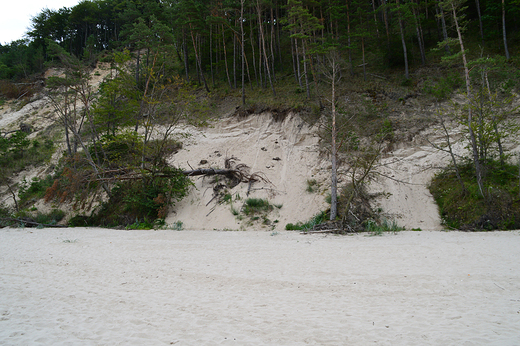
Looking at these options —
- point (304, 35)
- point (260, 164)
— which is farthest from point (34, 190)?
point (304, 35)

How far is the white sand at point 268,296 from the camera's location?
11.1 ft

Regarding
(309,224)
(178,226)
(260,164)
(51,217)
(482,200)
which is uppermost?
(260,164)

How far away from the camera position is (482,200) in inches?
481

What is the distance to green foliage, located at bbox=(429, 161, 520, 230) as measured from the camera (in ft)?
38.3

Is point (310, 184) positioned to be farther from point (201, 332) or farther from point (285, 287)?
point (201, 332)

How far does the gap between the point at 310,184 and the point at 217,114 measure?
12.0m

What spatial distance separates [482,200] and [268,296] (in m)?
12.7

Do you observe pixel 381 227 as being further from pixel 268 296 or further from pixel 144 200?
pixel 144 200

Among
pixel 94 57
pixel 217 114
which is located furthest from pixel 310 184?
pixel 94 57

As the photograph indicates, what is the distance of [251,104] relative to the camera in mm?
23422

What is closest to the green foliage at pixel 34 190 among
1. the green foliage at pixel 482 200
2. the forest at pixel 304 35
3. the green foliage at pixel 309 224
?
the forest at pixel 304 35

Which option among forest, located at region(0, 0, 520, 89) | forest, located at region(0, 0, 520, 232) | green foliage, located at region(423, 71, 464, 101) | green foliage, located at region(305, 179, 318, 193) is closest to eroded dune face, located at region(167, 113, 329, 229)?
green foliage, located at region(305, 179, 318, 193)

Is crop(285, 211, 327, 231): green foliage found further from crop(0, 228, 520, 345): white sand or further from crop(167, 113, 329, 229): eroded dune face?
crop(0, 228, 520, 345): white sand

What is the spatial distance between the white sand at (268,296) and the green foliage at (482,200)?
3.53m
